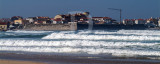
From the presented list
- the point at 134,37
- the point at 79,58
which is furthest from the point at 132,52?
the point at 134,37

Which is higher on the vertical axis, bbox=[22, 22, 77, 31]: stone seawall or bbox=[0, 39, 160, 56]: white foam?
Result: bbox=[22, 22, 77, 31]: stone seawall

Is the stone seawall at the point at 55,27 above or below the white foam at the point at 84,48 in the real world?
above

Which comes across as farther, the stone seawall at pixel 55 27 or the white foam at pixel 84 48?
the stone seawall at pixel 55 27

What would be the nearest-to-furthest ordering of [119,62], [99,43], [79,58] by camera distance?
[119,62], [79,58], [99,43]

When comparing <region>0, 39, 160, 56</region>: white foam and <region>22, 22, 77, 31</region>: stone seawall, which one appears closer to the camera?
<region>0, 39, 160, 56</region>: white foam

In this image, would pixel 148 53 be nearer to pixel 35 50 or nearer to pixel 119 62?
pixel 119 62

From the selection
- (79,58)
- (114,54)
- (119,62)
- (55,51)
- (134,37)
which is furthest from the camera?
Answer: (134,37)

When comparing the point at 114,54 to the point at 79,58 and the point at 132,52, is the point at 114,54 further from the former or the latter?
the point at 79,58

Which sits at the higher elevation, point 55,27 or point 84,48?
point 55,27

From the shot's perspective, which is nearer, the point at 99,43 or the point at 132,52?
the point at 132,52

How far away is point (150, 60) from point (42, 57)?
5.02 metres

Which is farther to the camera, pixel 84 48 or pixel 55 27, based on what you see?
pixel 55 27

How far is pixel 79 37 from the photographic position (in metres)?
23.9

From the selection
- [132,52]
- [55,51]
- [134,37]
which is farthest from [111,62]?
[134,37]
